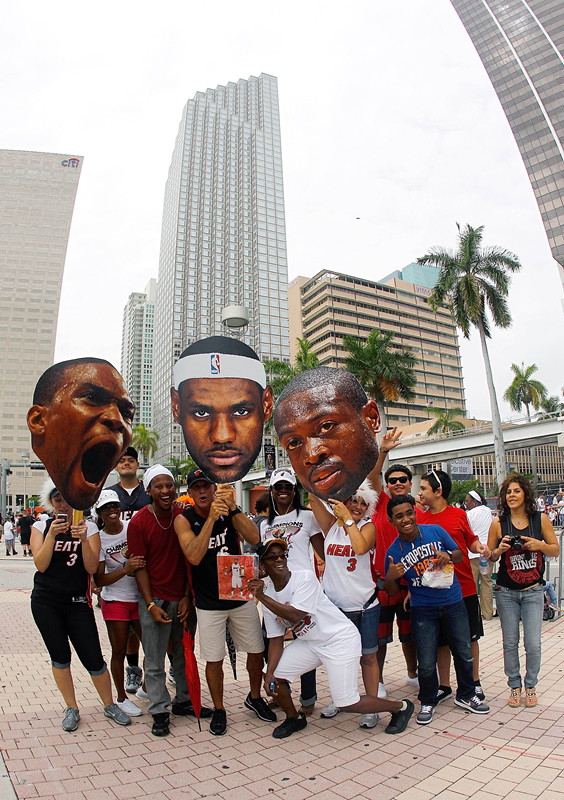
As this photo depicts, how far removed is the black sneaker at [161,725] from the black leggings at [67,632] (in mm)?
638

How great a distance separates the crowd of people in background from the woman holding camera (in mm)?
11

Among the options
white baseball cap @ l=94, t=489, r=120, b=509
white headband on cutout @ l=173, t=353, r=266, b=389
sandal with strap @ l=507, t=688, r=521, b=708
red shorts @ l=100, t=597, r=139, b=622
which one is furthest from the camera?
white headband on cutout @ l=173, t=353, r=266, b=389

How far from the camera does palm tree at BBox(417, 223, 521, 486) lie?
29609mm

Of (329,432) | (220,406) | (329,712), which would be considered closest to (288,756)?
(329,712)

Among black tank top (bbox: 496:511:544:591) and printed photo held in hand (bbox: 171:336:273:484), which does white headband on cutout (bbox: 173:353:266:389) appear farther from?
black tank top (bbox: 496:511:544:591)

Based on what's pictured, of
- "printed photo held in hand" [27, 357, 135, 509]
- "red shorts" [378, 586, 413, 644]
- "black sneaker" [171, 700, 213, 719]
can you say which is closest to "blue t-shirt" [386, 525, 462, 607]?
"red shorts" [378, 586, 413, 644]

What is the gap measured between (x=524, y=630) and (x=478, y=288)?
28.8 m

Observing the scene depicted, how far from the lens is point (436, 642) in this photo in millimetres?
4238

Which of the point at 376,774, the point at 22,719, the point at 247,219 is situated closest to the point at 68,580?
the point at 22,719

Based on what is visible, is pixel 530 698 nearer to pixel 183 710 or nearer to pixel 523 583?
pixel 523 583

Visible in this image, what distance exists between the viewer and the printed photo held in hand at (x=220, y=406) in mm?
5250

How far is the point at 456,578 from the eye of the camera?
4.50 meters

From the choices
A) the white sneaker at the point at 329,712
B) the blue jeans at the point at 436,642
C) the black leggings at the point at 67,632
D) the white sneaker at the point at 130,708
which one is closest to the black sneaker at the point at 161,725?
the white sneaker at the point at 130,708

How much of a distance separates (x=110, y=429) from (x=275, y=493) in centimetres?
191
